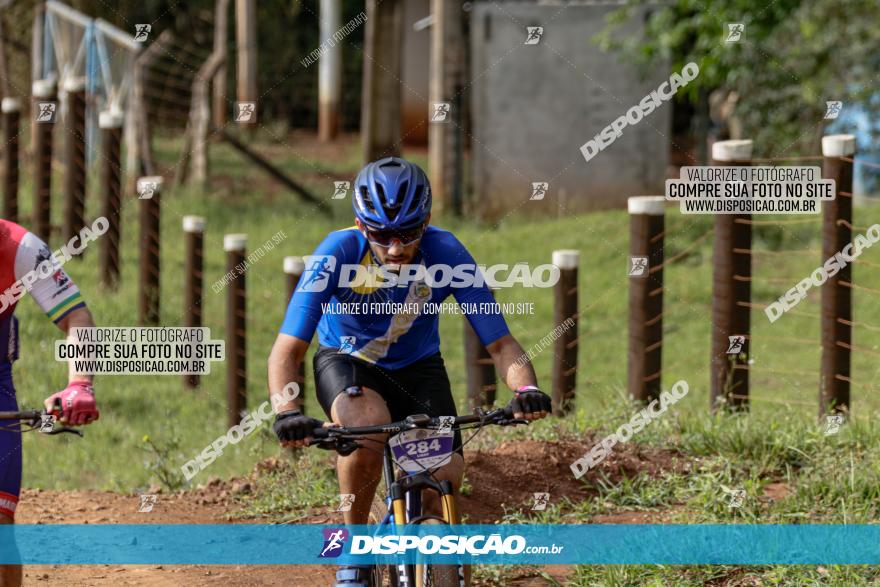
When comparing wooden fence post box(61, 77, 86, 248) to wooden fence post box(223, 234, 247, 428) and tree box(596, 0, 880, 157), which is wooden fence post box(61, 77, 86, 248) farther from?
tree box(596, 0, 880, 157)

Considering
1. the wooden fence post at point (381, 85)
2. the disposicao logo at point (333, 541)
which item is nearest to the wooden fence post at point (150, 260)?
the wooden fence post at point (381, 85)

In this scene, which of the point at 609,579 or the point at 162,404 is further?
the point at 162,404

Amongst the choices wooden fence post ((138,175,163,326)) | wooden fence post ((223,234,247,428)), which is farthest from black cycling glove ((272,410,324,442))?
wooden fence post ((138,175,163,326))

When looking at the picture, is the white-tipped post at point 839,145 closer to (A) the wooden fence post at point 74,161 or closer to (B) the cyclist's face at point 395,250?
(B) the cyclist's face at point 395,250

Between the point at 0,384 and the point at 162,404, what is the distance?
6.18 metres

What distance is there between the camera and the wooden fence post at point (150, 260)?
12.7 meters

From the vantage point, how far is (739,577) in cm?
654

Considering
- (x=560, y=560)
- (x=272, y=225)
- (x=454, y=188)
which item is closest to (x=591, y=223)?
(x=454, y=188)

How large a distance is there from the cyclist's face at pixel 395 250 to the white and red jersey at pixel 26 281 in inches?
45.0

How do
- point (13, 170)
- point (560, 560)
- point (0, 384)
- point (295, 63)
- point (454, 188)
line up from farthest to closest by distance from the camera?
point (295, 63)
point (454, 188)
point (13, 170)
point (560, 560)
point (0, 384)

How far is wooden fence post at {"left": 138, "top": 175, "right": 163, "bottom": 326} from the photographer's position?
12680 millimetres

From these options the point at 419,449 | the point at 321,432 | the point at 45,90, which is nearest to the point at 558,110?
the point at 45,90

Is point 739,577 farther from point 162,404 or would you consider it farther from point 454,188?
point 454,188

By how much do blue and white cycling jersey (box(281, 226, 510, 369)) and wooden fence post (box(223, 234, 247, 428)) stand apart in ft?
15.9
